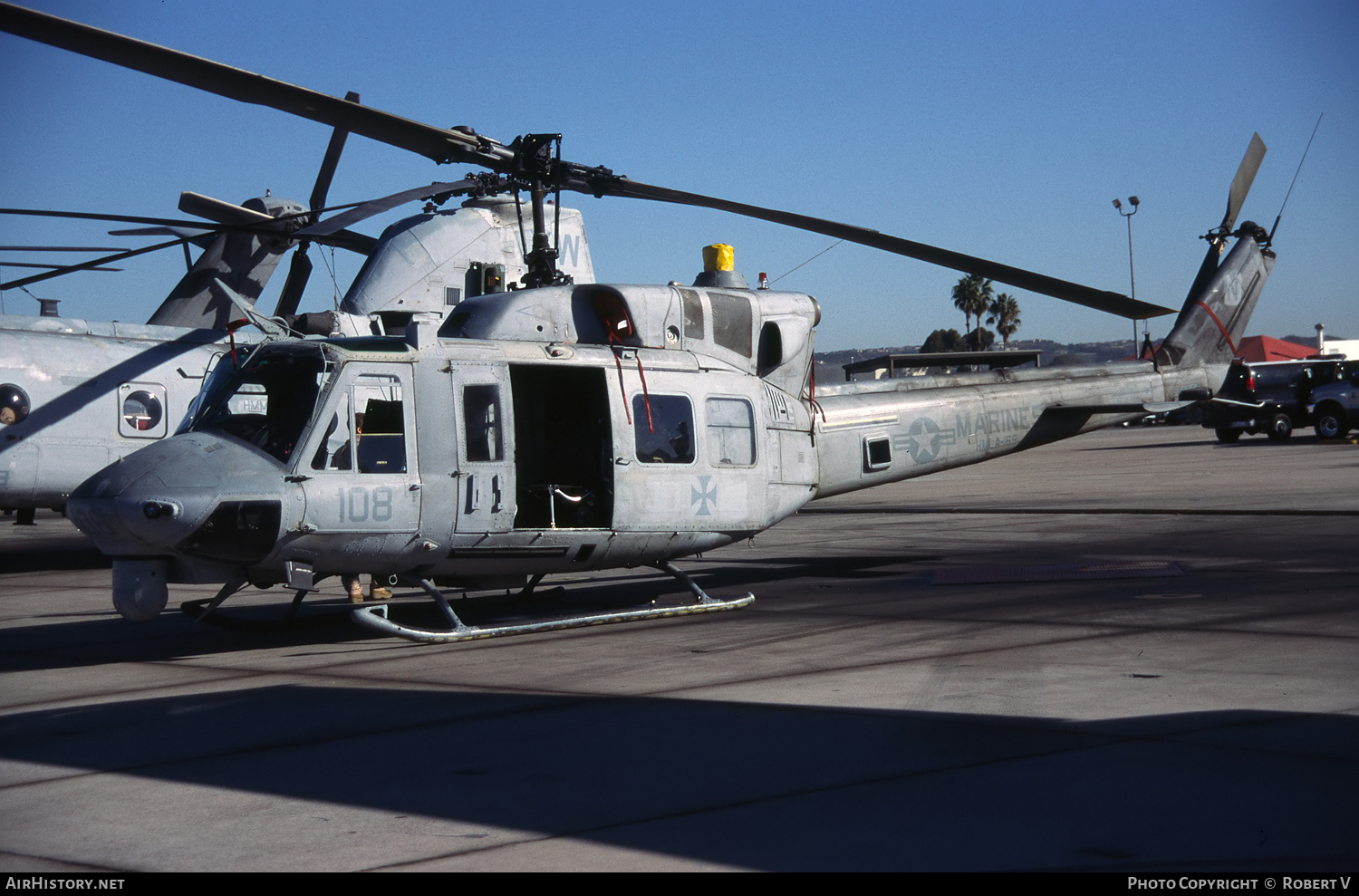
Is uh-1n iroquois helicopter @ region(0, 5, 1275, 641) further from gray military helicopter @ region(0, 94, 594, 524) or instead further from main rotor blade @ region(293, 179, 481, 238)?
gray military helicopter @ region(0, 94, 594, 524)

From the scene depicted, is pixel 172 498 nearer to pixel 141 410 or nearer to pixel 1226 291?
pixel 141 410

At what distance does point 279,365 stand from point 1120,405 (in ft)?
31.7

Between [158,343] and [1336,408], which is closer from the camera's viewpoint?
[158,343]

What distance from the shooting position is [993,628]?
9062 millimetres

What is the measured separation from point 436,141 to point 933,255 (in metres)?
4.49

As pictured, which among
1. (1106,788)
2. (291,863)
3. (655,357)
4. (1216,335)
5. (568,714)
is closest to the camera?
(291,863)

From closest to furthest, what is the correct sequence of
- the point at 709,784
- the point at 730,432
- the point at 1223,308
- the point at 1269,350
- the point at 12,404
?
the point at 709,784 → the point at 730,432 → the point at 12,404 → the point at 1223,308 → the point at 1269,350

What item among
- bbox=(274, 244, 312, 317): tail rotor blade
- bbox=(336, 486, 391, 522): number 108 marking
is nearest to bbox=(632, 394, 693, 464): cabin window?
bbox=(336, 486, 391, 522): number 108 marking

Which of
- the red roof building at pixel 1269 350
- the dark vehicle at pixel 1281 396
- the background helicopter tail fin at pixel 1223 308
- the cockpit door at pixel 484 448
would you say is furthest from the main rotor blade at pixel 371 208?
the red roof building at pixel 1269 350

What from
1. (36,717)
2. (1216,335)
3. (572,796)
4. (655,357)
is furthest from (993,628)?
(1216,335)

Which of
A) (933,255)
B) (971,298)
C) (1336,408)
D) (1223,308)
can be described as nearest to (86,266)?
(933,255)

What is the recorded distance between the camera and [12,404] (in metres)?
15.0

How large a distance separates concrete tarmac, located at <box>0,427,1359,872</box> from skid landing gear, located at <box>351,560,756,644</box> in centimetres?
13

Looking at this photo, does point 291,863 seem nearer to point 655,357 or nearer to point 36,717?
point 36,717
